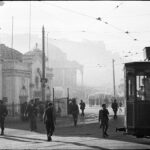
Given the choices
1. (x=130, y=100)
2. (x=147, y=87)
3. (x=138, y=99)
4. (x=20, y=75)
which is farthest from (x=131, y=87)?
(x=20, y=75)

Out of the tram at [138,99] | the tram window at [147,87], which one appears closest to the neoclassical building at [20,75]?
the tram at [138,99]

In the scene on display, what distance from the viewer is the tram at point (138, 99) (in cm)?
1655

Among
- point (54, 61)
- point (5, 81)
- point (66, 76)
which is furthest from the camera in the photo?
point (54, 61)

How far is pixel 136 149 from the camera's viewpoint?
14.2 meters

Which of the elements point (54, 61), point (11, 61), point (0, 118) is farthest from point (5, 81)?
point (54, 61)

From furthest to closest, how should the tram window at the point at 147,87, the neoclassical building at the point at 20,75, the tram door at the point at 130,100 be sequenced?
the neoclassical building at the point at 20,75 → the tram door at the point at 130,100 → the tram window at the point at 147,87

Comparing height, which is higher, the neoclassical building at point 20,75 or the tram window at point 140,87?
the neoclassical building at point 20,75

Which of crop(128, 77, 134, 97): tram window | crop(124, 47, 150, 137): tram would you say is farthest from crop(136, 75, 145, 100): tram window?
crop(128, 77, 134, 97): tram window

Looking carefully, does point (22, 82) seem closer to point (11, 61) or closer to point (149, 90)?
point (11, 61)

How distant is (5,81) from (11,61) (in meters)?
2.43

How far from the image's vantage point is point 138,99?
55.1 feet

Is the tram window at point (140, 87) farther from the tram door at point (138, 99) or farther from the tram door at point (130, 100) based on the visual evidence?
the tram door at point (130, 100)

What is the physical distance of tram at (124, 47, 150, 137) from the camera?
16.5m

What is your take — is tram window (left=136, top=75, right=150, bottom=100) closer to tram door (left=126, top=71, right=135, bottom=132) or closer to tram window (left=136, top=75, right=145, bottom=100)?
tram window (left=136, top=75, right=145, bottom=100)
